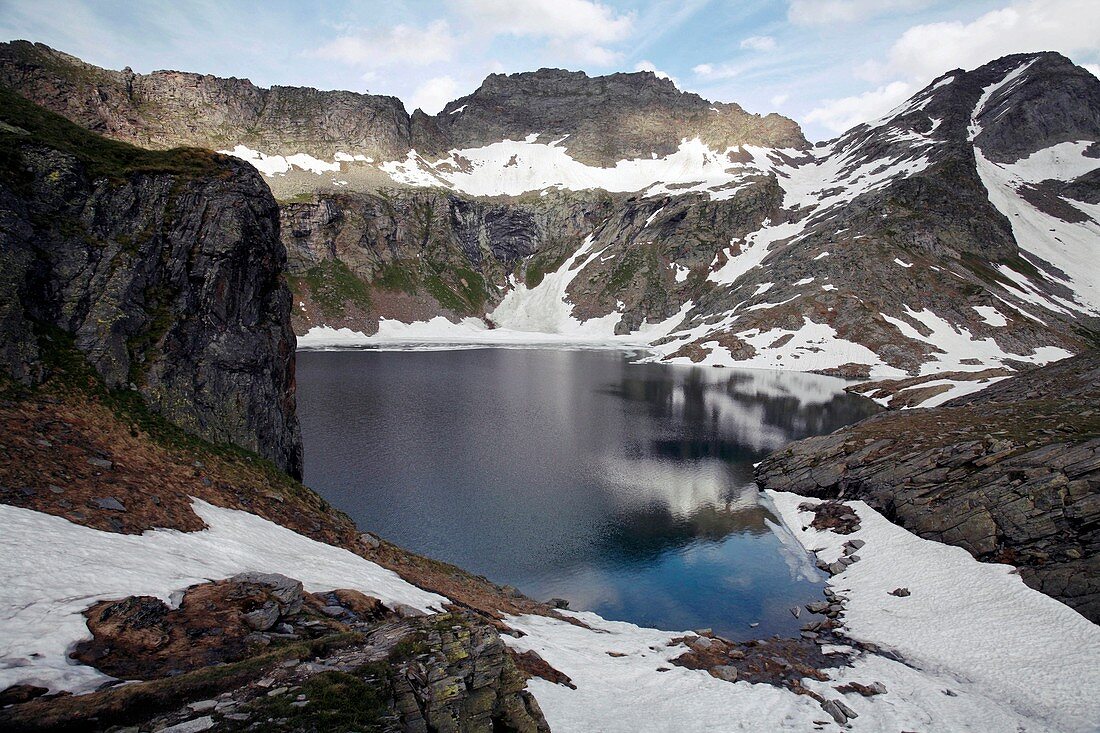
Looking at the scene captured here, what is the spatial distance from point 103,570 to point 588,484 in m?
32.5

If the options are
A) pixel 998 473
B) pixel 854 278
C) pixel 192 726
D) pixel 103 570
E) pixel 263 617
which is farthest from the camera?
pixel 854 278

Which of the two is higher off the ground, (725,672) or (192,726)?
(192,726)

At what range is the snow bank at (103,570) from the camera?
8.61m

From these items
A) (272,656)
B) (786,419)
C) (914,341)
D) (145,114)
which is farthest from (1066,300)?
(145,114)

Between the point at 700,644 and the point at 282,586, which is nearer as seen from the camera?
the point at 282,586

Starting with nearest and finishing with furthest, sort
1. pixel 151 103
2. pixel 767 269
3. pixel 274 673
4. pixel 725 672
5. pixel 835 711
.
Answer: pixel 274 673, pixel 835 711, pixel 725 672, pixel 767 269, pixel 151 103

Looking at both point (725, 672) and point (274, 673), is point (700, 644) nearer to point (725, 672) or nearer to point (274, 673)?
A: point (725, 672)

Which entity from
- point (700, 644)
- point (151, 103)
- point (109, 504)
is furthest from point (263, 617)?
point (151, 103)

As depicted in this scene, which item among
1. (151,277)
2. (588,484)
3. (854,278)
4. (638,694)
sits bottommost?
(588,484)

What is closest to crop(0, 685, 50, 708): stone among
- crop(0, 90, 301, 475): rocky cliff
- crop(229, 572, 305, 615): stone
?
crop(229, 572, 305, 615): stone

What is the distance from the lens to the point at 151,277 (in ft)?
82.2

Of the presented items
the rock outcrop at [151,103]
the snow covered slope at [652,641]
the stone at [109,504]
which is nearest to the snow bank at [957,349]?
the snow covered slope at [652,641]

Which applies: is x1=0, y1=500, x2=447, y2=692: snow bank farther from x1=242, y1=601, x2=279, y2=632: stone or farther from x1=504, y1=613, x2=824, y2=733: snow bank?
x1=504, y1=613, x2=824, y2=733: snow bank

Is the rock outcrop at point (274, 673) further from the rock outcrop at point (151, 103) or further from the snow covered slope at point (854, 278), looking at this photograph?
the rock outcrop at point (151, 103)
